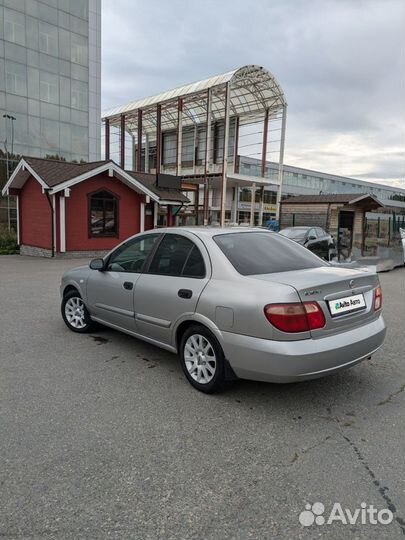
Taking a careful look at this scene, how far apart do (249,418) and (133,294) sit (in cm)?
193

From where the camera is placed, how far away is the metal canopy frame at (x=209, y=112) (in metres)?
29.7

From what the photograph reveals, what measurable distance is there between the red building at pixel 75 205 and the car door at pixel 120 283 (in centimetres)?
1165

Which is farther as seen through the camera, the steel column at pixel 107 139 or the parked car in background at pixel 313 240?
the steel column at pixel 107 139

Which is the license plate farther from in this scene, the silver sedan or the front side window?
the front side window

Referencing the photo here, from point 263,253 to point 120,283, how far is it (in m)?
1.75

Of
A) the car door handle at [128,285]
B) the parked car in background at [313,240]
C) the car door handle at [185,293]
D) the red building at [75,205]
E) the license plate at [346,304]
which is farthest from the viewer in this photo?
the parked car in background at [313,240]

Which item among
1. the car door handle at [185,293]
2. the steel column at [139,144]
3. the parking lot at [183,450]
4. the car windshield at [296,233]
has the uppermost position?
the steel column at [139,144]

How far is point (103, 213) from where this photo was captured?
18.0 m

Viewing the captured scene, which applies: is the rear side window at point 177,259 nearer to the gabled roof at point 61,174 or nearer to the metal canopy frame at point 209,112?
the gabled roof at point 61,174

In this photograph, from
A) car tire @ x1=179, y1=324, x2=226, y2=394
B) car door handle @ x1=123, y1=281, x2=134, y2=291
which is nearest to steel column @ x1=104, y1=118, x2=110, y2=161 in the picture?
car door handle @ x1=123, y1=281, x2=134, y2=291

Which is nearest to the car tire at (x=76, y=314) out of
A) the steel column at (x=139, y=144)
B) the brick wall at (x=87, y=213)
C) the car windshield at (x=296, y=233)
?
the brick wall at (x=87, y=213)

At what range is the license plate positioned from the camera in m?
3.50

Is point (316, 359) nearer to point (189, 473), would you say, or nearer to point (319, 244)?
point (189, 473)

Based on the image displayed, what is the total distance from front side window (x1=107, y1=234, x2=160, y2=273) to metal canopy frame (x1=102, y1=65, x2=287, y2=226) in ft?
74.8
